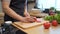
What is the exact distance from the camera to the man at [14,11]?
1.28 meters

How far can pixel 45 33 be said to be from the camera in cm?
100

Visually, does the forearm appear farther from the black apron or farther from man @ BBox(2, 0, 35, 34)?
the black apron

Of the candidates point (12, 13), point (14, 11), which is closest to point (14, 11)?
point (14, 11)

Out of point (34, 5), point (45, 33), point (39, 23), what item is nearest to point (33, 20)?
point (39, 23)

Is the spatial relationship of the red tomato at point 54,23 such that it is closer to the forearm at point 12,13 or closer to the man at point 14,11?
the man at point 14,11

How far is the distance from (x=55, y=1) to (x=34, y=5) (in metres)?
0.42

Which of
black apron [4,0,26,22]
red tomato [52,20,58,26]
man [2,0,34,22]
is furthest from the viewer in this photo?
black apron [4,0,26,22]

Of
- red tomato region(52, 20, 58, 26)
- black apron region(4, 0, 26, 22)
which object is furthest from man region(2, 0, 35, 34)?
red tomato region(52, 20, 58, 26)

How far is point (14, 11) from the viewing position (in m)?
1.46

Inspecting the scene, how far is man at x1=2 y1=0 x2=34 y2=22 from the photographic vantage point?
50.4 inches

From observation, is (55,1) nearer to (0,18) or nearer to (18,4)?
(0,18)

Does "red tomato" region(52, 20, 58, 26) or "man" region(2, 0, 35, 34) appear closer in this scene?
"red tomato" region(52, 20, 58, 26)

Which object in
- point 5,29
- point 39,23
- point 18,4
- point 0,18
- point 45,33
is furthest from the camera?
point 0,18

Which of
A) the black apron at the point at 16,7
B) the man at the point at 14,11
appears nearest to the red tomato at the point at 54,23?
the man at the point at 14,11
